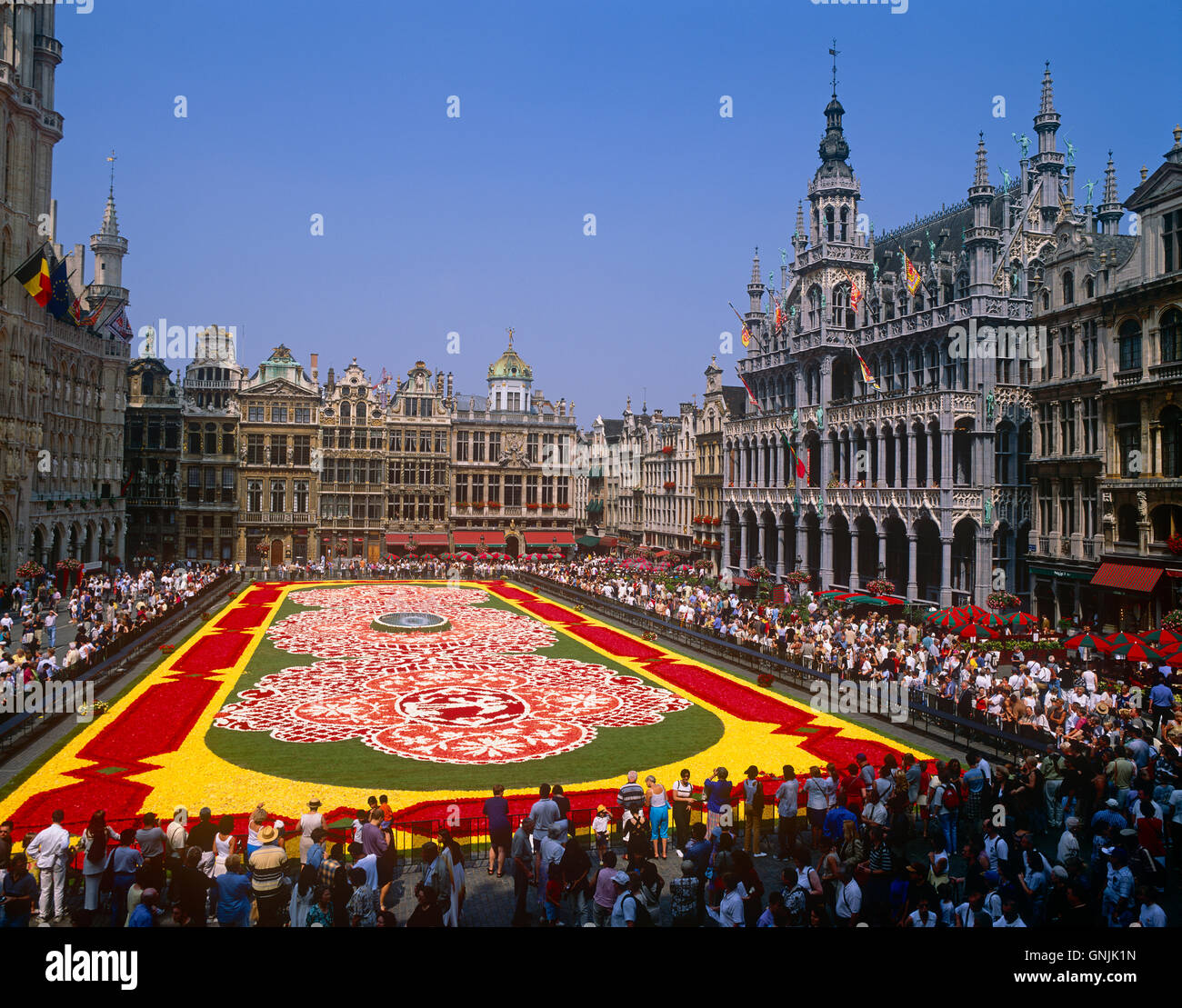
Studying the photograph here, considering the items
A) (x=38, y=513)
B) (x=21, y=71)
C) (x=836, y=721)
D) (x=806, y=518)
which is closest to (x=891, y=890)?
(x=836, y=721)

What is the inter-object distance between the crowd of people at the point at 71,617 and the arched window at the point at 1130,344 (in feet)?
133

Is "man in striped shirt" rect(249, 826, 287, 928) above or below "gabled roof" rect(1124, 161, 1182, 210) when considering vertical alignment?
below

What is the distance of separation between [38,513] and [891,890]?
57.4 m

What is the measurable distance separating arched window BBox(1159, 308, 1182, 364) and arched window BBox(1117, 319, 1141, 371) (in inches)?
49.4

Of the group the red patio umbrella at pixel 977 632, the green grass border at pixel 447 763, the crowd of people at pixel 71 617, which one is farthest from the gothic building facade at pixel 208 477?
the red patio umbrella at pixel 977 632

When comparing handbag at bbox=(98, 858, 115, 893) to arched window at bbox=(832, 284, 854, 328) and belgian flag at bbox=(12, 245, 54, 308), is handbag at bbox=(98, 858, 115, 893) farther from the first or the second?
arched window at bbox=(832, 284, 854, 328)

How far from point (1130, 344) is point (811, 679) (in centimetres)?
1959

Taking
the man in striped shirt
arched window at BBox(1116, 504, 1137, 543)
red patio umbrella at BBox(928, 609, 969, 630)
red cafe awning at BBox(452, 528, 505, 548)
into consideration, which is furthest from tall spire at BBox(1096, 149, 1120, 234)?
red cafe awning at BBox(452, 528, 505, 548)

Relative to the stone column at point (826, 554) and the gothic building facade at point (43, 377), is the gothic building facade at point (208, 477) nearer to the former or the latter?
the gothic building facade at point (43, 377)

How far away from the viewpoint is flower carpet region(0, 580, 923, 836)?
19.1 m

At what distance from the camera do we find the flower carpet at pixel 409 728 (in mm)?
19094

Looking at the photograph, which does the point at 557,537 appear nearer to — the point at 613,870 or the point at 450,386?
the point at 450,386

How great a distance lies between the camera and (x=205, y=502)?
7488cm

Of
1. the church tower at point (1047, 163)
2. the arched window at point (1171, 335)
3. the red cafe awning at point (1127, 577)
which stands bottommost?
the red cafe awning at point (1127, 577)
